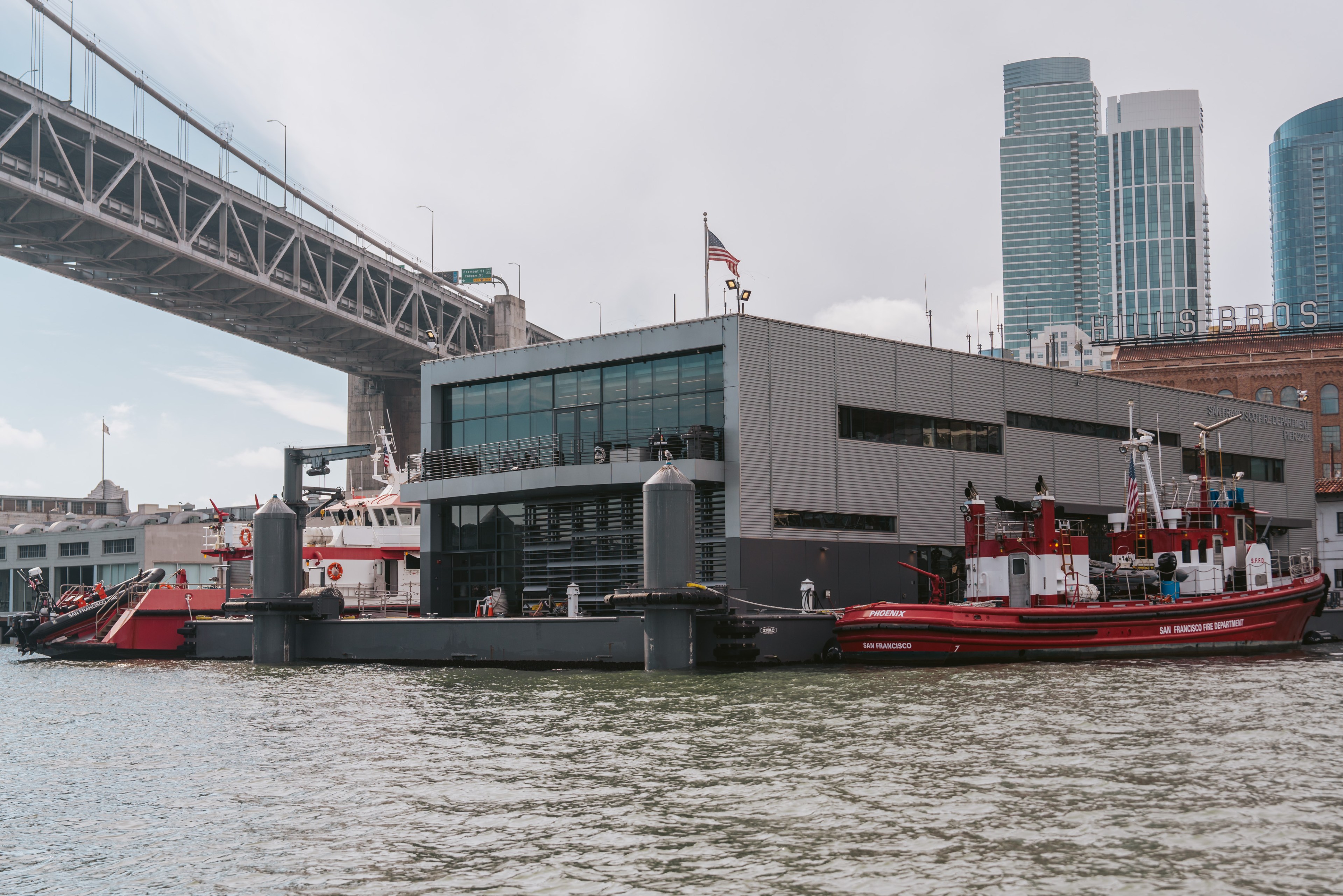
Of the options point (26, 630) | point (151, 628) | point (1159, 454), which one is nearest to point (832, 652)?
point (1159, 454)

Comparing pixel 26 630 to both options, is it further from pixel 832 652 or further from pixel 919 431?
pixel 919 431

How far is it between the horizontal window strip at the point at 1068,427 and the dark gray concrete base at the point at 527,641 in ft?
50.6

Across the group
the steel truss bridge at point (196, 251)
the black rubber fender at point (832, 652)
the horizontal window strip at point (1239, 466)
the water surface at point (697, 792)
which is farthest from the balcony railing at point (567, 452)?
the steel truss bridge at point (196, 251)

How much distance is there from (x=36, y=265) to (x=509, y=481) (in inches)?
1787

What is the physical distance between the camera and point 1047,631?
33.8 m

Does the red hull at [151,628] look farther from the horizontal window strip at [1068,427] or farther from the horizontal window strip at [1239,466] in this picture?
the horizontal window strip at [1239,466]

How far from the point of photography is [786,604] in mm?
38656

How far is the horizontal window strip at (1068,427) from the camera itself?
46.6 metres

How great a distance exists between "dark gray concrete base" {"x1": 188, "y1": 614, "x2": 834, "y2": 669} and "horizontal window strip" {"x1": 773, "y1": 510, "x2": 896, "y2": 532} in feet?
14.4

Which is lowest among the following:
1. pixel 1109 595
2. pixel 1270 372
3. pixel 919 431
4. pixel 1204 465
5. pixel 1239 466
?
pixel 1109 595

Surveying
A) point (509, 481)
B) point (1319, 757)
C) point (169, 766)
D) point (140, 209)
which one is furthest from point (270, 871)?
point (140, 209)

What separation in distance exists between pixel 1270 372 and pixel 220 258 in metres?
70.2

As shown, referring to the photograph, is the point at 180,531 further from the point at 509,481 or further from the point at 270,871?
the point at 270,871

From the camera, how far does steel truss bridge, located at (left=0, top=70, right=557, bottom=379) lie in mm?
66250
